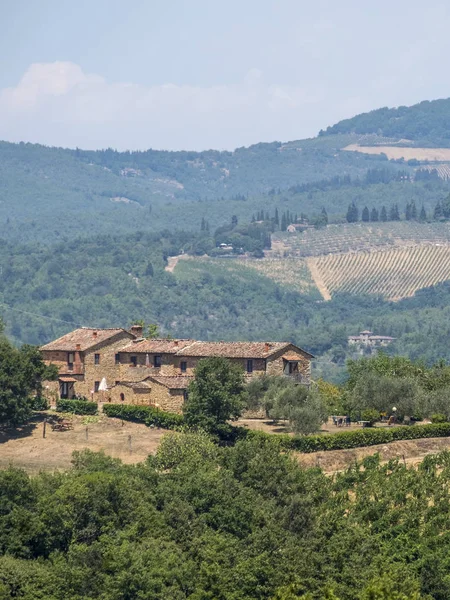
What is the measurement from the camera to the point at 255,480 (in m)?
79.1

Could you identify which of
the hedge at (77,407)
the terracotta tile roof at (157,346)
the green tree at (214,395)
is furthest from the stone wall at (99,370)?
the green tree at (214,395)

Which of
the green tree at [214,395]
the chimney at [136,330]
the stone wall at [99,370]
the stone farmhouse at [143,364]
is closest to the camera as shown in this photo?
the green tree at [214,395]

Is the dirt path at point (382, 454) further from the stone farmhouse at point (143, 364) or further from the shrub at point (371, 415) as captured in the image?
the stone farmhouse at point (143, 364)

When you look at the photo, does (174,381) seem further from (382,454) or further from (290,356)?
(382,454)

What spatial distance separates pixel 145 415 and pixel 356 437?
13.9 meters

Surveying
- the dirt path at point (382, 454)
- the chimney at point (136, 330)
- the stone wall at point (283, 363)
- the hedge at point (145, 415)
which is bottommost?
the dirt path at point (382, 454)

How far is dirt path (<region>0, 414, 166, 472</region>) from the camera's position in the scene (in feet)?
290

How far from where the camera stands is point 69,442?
302 feet

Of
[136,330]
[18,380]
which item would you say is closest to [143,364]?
[136,330]

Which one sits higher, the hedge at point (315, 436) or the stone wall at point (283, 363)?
the stone wall at point (283, 363)

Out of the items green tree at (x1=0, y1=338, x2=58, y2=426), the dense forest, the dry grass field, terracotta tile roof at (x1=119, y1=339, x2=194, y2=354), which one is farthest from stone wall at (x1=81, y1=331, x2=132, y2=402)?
the dense forest

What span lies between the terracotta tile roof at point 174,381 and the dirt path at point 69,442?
3754 millimetres

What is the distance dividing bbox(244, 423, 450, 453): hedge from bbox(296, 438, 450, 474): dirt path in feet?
1.30

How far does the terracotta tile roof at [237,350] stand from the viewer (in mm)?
100250
